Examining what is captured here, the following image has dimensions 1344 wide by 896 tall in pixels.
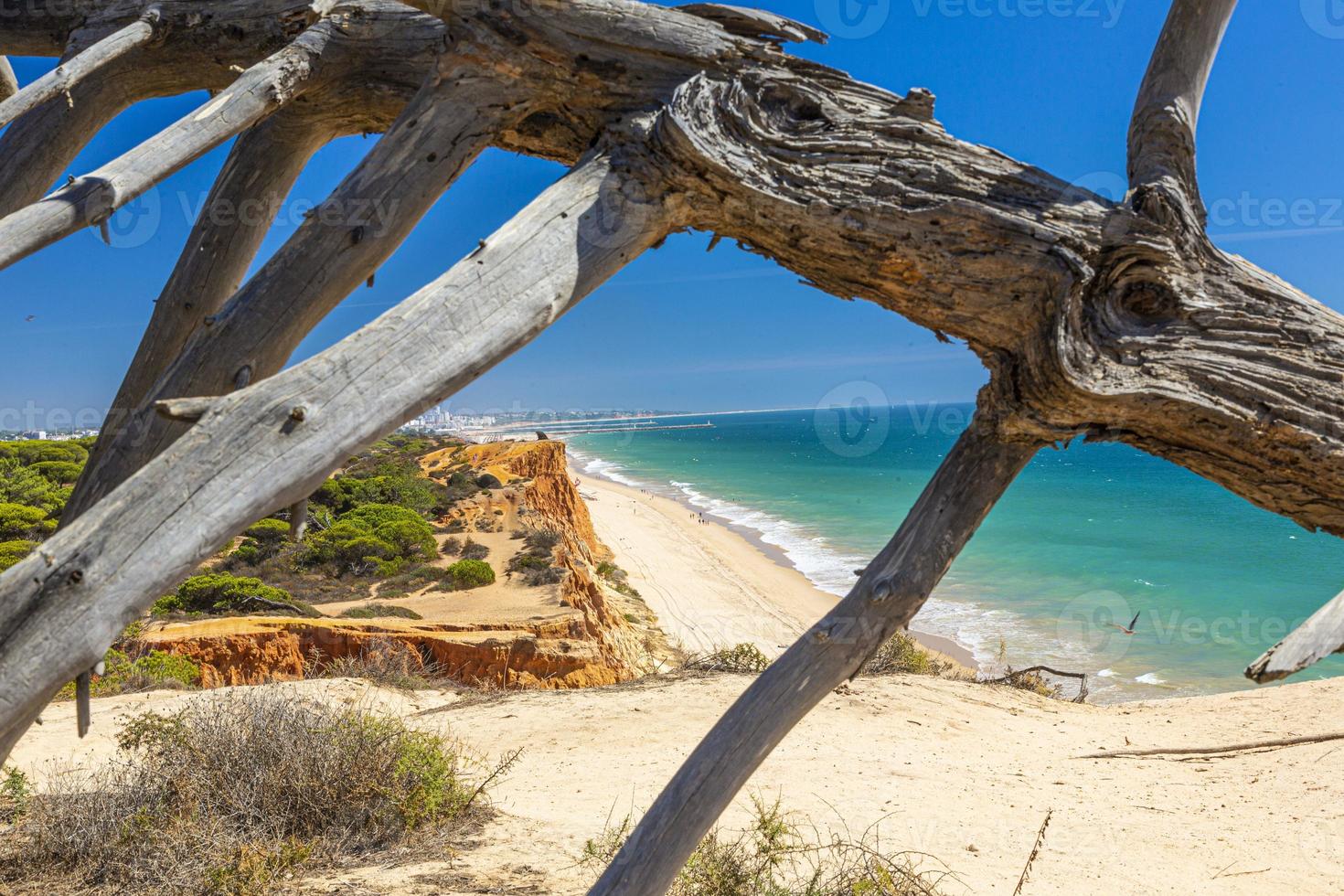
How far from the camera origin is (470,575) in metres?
15.6

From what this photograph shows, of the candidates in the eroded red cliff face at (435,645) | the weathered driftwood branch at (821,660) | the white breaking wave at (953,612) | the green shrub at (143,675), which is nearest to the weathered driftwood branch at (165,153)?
the weathered driftwood branch at (821,660)

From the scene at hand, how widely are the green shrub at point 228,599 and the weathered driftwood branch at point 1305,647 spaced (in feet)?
43.6

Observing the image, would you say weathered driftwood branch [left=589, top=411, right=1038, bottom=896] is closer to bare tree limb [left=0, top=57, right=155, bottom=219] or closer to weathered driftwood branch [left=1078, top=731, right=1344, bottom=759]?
bare tree limb [left=0, top=57, right=155, bottom=219]

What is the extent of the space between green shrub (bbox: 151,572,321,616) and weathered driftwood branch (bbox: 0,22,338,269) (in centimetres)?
1214

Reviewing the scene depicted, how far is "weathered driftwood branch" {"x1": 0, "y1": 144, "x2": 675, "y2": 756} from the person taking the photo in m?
1.31

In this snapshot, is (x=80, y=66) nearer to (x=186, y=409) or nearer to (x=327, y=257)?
(x=327, y=257)

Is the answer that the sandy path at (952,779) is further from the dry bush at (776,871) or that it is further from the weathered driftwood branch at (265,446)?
the weathered driftwood branch at (265,446)

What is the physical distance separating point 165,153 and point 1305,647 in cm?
258

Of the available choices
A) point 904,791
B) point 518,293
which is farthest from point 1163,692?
point 518,293

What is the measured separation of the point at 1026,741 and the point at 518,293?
9.41 meters

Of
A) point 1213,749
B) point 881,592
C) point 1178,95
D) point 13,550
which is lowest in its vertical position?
point 1213,749

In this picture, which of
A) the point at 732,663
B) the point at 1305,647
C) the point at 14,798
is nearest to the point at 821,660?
the point at 1305,647

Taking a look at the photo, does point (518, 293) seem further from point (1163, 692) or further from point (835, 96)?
point (1163, 692)

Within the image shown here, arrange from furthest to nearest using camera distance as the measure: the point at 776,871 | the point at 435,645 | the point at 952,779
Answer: the point at 435,645 → the point at 952,779 → the point at 776,871
